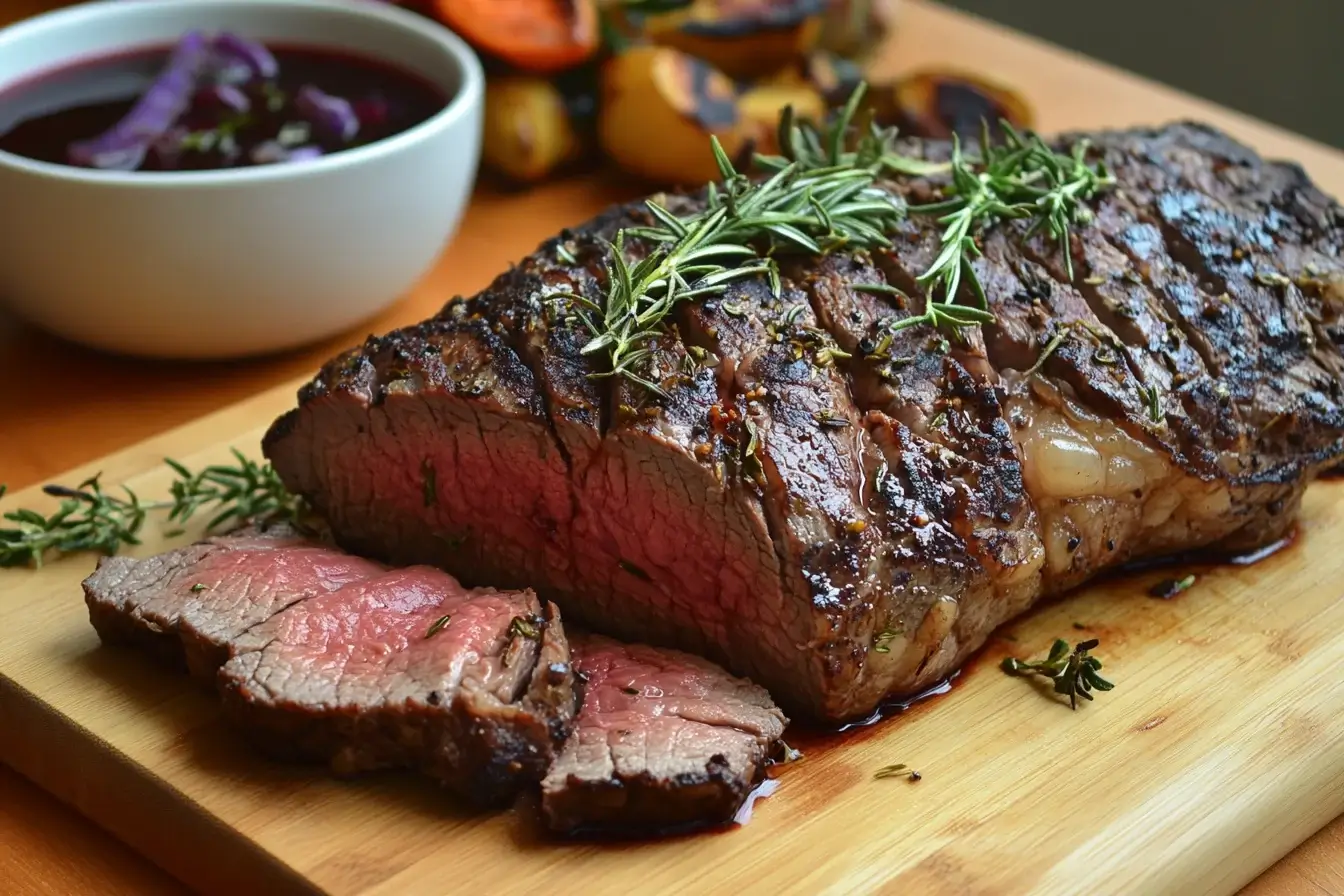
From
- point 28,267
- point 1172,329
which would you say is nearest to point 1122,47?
point 1172,329

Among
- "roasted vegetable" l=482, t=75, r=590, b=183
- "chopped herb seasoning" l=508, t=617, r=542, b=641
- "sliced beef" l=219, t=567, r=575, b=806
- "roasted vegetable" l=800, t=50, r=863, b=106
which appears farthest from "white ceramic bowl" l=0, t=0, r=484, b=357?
"chopped herb seasoning" l=508, t=617, r=542, b=641

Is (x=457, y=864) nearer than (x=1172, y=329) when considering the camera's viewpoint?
Yes

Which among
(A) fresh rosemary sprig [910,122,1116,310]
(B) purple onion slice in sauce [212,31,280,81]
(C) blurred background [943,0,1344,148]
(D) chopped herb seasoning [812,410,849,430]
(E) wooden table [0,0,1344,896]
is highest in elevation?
(A) fresh rosemary sprig [910,122,1116,310]

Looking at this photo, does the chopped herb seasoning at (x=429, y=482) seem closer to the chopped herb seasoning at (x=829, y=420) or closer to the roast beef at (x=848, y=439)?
the roast beef at (x=848, y=439)

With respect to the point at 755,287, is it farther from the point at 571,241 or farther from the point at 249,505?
the point at 249,505

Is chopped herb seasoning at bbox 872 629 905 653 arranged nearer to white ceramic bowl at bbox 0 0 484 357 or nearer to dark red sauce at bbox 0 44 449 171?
white ceramic bowl at bbox 0 0 484 357

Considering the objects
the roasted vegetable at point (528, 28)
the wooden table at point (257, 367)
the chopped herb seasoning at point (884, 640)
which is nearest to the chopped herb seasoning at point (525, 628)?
the chopped herb seasoning at point (884, 640)

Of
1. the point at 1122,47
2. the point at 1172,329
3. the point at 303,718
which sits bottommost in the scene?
the point at 1122,47
